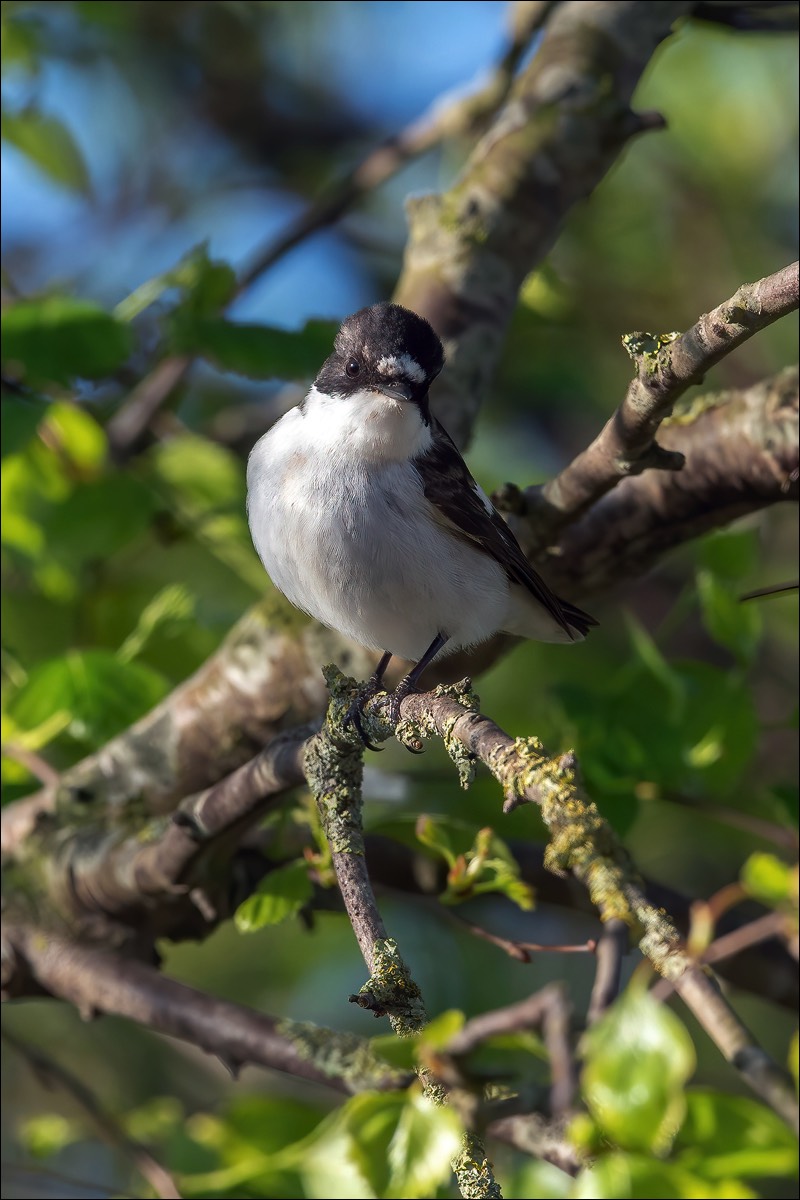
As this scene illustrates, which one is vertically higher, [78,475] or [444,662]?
[78,475]

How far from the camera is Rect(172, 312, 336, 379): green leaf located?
174 inches

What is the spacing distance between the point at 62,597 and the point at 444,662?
174 centimetres

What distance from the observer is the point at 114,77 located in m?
8.25

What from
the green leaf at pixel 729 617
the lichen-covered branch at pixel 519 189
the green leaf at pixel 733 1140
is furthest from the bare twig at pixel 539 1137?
the lichen-covered branch at pixel 519 189

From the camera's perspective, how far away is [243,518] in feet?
16.2

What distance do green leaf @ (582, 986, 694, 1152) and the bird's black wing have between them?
6.91ft

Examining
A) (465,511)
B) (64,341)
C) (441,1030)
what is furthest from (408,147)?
(441,1030)

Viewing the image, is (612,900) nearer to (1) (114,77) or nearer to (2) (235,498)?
(2) (235,498)

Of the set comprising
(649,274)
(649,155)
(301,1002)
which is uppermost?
(649,155)

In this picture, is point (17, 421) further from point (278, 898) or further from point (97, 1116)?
point (97, 1116)

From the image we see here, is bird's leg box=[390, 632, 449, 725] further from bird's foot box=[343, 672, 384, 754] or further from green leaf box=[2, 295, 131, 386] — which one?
green leaf box=[2, 295, 131, 386]

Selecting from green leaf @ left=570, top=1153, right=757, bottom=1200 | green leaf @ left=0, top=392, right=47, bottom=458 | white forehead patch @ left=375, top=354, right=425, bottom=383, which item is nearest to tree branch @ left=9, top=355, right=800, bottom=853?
white forehead patch @ left=375, top=354, right=425, bottom=383

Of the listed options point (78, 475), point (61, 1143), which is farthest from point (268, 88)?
point (61, 1143)

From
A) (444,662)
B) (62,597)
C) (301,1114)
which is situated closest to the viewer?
(301,1114)
